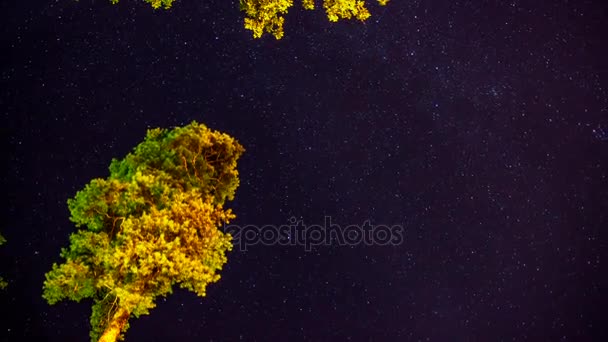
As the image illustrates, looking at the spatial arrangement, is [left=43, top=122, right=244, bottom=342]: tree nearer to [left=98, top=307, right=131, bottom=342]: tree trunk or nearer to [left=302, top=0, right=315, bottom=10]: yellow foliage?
[left=98, top=307, right=131, bottom=342]: tree trunk

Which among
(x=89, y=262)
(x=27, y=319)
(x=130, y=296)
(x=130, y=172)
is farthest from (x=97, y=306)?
(x=27, y=319)

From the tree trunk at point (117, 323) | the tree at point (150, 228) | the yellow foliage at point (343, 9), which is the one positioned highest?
the yellow foliage at point (343, 9)

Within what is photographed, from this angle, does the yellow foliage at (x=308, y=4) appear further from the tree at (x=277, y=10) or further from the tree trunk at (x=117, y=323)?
the tree trunk at (x=117, y=323)

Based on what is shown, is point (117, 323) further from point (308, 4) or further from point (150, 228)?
point (308, 4)

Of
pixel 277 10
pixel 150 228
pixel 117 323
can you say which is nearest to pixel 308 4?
pixel 277 10

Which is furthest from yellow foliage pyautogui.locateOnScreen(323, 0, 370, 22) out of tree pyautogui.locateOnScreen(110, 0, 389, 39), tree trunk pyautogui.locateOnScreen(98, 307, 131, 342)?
tree trunk pyautogui.locateOnScreen(98, 307, 131, 342)

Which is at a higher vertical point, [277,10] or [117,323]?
[277,10]

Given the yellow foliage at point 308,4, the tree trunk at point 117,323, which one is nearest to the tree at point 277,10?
the yellow foliage at point 308,4
